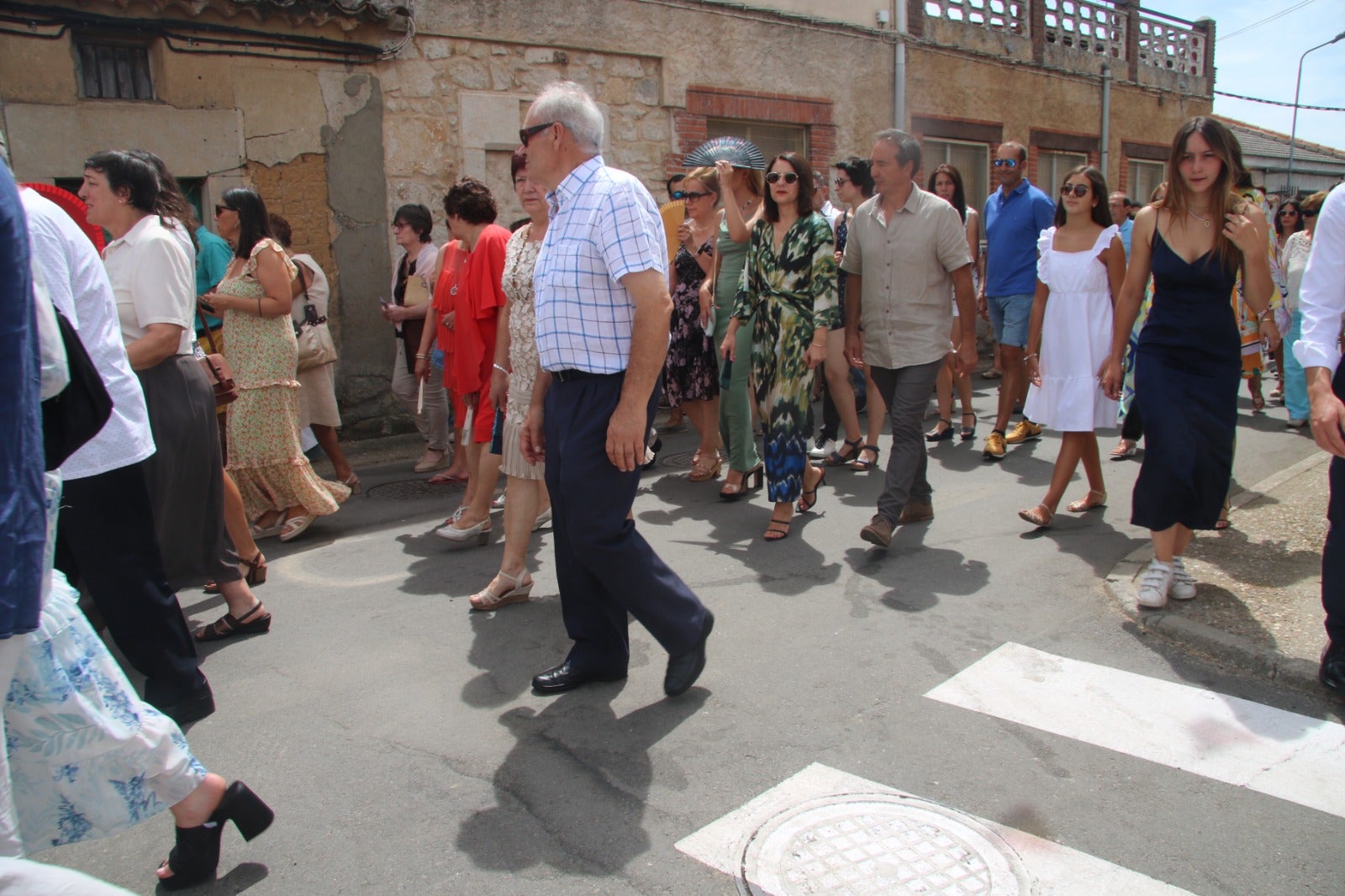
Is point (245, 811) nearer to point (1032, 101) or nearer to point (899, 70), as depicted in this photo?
point (899, 70)

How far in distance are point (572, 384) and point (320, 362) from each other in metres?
4.18

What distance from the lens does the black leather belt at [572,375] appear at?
10.6 feet

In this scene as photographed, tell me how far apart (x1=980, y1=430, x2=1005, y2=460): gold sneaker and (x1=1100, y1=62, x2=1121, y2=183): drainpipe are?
1127 cm

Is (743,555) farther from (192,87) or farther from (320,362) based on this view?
(192,87)

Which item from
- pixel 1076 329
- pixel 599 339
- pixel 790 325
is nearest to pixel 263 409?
pixel 790 325

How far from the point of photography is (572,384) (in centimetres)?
327

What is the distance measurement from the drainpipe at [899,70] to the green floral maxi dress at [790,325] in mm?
8652

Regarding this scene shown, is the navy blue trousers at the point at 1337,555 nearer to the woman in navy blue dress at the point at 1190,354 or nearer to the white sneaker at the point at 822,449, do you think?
the woman in navy blue dress at the point at 1190,354

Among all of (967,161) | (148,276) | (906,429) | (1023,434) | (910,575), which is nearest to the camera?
(148,276)

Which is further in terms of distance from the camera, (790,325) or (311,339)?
(311,339)

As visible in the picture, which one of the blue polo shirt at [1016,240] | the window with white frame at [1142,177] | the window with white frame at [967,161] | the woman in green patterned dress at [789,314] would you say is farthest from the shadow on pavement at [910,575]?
the window with white frame at [1142,177]

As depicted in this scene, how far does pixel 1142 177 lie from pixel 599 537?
18348mm

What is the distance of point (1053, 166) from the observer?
1652cm

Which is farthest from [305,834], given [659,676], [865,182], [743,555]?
[865,182]
